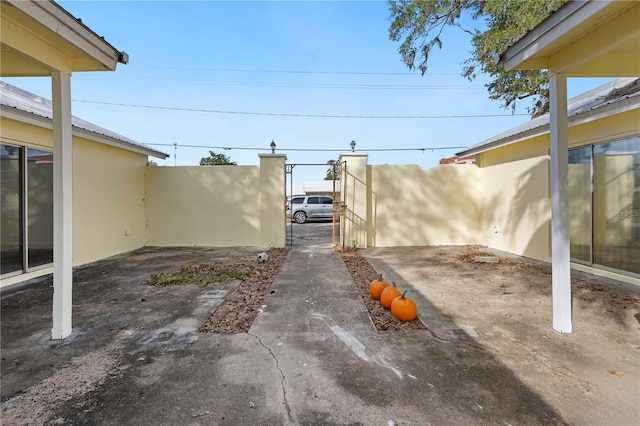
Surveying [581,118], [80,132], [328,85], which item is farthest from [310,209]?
[581,118]

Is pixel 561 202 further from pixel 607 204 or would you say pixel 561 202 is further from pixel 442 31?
pixel 442 31

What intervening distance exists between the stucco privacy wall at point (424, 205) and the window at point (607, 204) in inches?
118

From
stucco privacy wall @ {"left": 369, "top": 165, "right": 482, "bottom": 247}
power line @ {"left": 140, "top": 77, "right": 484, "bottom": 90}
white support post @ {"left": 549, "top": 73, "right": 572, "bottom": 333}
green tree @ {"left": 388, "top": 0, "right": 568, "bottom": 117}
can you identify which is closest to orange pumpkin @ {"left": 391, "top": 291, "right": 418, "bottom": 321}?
white support post @ {"left": 549, "top": 73, "right": 572, "bottom": 333}

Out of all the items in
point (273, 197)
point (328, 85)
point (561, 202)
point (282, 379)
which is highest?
point (328, 85)

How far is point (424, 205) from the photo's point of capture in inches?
341

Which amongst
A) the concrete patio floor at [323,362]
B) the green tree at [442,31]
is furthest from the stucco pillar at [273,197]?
the green tree at [442,31]

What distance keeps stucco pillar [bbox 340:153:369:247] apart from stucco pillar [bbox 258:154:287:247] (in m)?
1.73

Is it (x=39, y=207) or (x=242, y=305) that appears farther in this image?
(x=39, y=207)

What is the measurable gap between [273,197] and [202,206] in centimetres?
220

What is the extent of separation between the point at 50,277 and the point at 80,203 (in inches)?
71.0

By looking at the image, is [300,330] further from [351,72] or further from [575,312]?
[351,72]

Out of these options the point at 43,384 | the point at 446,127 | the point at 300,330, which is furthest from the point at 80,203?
the point at 446,127

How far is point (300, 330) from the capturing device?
3150 millimetres

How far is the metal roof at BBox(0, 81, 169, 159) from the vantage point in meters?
4.87
